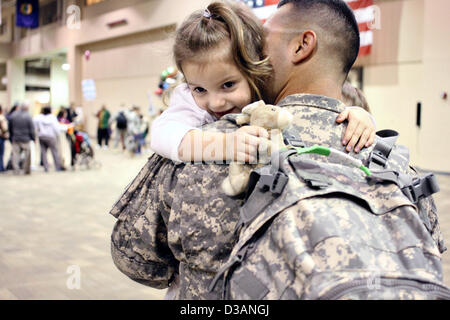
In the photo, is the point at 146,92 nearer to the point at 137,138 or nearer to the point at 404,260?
the point at 137,138

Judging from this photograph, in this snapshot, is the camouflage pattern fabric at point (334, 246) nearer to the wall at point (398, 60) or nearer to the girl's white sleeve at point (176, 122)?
the girl's white sleeve at point (176, 122)

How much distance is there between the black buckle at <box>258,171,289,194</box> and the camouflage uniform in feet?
0.64

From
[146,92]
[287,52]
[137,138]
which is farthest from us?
[146,92]

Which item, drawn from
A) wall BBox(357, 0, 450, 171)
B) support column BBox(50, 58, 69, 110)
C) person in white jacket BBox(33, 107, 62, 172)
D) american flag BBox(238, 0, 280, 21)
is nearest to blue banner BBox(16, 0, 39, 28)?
person in white jacket BBox(33, 107, 62, 172)

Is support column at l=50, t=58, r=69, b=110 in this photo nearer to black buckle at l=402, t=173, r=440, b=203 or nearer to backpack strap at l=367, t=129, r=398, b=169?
backpack strap at l=367, t=129, r=398, b=169

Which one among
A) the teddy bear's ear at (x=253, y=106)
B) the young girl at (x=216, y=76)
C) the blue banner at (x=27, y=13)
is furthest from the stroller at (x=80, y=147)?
the teddy bear's ear at (x=253, y=106)

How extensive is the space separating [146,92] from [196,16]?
17.6 meters

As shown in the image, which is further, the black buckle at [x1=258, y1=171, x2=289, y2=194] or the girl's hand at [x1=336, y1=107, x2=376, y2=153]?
the girl's hand at [x1=336, y1=107, x2=376, y2=153]

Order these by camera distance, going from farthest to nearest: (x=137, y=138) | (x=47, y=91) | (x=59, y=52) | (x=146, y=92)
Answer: (x=47, y=91) < (x=59, y=52) < (x=146, y=92) < (x=137, y=138)

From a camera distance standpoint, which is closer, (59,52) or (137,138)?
(137,138)

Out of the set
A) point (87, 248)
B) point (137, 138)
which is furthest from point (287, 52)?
point (137, 138)

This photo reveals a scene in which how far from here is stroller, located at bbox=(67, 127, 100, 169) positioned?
10.6m

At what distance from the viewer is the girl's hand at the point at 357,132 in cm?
111
